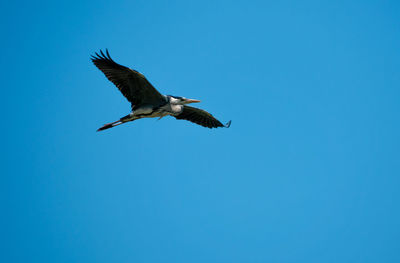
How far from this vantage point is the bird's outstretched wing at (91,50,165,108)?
11250mm

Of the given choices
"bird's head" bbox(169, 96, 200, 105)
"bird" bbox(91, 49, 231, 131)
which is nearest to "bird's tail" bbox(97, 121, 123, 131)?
"bird" bbox(91, 49, 231, 131)

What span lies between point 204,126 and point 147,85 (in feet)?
11.7

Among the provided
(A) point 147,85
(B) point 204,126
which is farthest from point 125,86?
(B) point 204,126

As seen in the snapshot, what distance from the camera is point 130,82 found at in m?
11.7

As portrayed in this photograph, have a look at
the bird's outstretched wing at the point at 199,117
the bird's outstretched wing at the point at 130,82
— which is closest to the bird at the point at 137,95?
the bird's outstretched wing at the point at 130,82

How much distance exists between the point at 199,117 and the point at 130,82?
348 cm

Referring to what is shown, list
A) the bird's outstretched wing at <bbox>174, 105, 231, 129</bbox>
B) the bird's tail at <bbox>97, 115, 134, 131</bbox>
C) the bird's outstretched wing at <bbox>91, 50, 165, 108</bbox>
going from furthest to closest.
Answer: the bird's outstretched wing at <bbox>174, 105, 231, 129</bbox> < the bird's tail at <bbox>97, 115, 134, 131</bbox> < the bird's outstretched wing at <bbox>91, 50, 165, 108</bbox>

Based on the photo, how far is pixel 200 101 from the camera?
42.3 ft

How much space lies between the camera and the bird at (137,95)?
11.3 m

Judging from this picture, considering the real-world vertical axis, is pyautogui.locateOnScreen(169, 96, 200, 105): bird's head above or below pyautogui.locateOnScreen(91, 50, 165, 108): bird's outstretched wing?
above

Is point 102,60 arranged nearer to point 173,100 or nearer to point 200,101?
point 173,100

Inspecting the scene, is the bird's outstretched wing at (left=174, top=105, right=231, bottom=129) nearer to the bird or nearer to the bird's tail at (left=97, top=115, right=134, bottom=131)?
the bird

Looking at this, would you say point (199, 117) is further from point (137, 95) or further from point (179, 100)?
point (137, 95)

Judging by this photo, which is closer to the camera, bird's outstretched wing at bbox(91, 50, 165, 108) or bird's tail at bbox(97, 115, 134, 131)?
bird's outstretched wing at bbox(91, 50, 165, 108)
